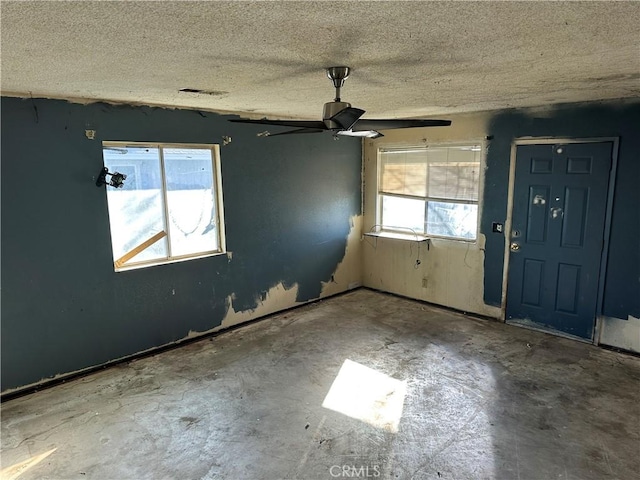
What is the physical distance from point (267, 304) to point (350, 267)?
1470 mm

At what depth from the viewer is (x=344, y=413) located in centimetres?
294

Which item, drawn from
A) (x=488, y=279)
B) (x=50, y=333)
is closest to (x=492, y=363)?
(x=488, y=279)

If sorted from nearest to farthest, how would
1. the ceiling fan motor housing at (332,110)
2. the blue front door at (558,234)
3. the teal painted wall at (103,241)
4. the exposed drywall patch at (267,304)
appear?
the ceiling fan motor housing at (332,110), the teal painted wall at (103,241), the blue front door at (558,234), the exposed drywall patch at (267,304)

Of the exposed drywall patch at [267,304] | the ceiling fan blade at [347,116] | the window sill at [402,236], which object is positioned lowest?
the exposed drywall patch at [267,304]

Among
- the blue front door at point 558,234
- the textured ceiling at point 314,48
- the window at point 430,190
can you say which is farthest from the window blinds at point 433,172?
the textured ceiling at point 314,48

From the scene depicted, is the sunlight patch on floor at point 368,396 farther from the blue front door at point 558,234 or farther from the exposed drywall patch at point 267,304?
the blue front door at point 558,234

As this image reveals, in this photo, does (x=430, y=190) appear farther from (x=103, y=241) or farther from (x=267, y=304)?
(x=103, y=241)

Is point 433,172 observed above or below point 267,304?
above

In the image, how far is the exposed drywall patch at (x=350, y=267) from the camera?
5.56 m

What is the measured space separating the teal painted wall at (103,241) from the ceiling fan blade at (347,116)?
2173 millimetres

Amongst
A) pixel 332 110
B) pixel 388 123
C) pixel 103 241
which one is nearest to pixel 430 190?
pixel 388 123

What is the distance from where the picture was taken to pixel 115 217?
3.62 meters

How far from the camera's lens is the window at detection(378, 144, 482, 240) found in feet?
15.5

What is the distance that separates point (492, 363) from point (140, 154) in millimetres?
3732
